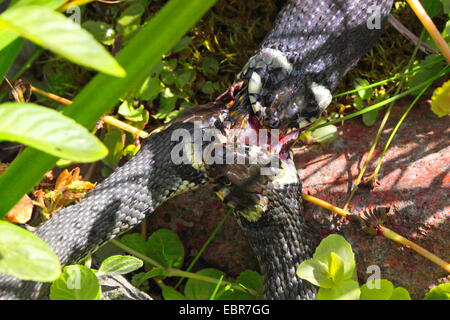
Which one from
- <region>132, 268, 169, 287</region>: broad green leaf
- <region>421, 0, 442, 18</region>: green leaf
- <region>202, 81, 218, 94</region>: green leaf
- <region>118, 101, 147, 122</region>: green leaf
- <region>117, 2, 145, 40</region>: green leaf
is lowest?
<region>132, 268, 169, 287</region>: broad green leaf

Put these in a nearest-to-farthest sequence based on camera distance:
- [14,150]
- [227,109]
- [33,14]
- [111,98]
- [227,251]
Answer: [33,14], [111,98], [227,109], [227,251], [14,150]

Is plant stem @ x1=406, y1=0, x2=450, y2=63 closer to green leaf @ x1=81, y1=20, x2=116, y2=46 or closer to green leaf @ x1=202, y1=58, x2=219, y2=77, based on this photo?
green leaf @ x1=202, y1=58, x2=219, y2=77

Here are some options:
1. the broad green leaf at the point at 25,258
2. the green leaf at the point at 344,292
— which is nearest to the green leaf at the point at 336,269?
the green leaf at the point at 344,292

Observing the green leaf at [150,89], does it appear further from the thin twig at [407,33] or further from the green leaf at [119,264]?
the thin twig at [407,33]

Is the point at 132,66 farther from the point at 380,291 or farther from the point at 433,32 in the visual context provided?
the point at 433,32

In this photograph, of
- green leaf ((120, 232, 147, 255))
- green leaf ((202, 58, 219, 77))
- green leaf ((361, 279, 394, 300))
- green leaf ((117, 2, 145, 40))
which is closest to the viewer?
green leaf ((361, 279, 394, 300))

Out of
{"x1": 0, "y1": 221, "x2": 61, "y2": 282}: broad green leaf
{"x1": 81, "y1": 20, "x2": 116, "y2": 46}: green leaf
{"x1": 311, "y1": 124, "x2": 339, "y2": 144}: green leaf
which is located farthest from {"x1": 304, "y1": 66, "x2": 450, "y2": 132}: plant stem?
{"x1": 0, "y1": 221, "x2": 61, "y2": 282}: broad green leaf
